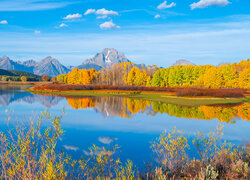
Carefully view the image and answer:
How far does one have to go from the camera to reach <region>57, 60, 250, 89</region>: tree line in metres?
83.2

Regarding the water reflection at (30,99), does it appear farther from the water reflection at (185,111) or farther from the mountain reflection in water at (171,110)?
the water reflection at (185,111)

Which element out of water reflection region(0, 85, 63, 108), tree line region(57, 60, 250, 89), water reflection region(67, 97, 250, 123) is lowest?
water reflection region(67, 97, 250, 123)

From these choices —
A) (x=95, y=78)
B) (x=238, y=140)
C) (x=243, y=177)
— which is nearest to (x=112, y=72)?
(x=95, y=78)

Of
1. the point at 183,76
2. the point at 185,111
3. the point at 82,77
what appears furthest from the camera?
the point at 82,77

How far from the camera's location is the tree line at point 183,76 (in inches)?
3278

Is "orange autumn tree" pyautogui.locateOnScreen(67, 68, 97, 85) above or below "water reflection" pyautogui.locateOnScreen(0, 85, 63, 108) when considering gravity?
above

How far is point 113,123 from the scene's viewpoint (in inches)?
922

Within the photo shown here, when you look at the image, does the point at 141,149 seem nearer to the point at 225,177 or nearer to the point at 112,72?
the point at 225,177

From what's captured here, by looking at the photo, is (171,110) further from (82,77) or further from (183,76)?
(82,77)

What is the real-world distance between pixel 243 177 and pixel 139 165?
5328 mm

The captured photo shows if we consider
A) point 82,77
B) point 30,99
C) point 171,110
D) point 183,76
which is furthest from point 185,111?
point 82,77

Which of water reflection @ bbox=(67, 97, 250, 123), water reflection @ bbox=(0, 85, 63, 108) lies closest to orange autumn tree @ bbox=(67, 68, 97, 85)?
water reflection @ bbox=(0, 85, 63, 108)

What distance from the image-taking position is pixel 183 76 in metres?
101

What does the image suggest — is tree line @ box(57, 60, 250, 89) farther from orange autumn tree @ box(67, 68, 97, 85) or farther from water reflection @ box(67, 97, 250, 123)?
water reflection @ box(67, 97, 250, 123)
